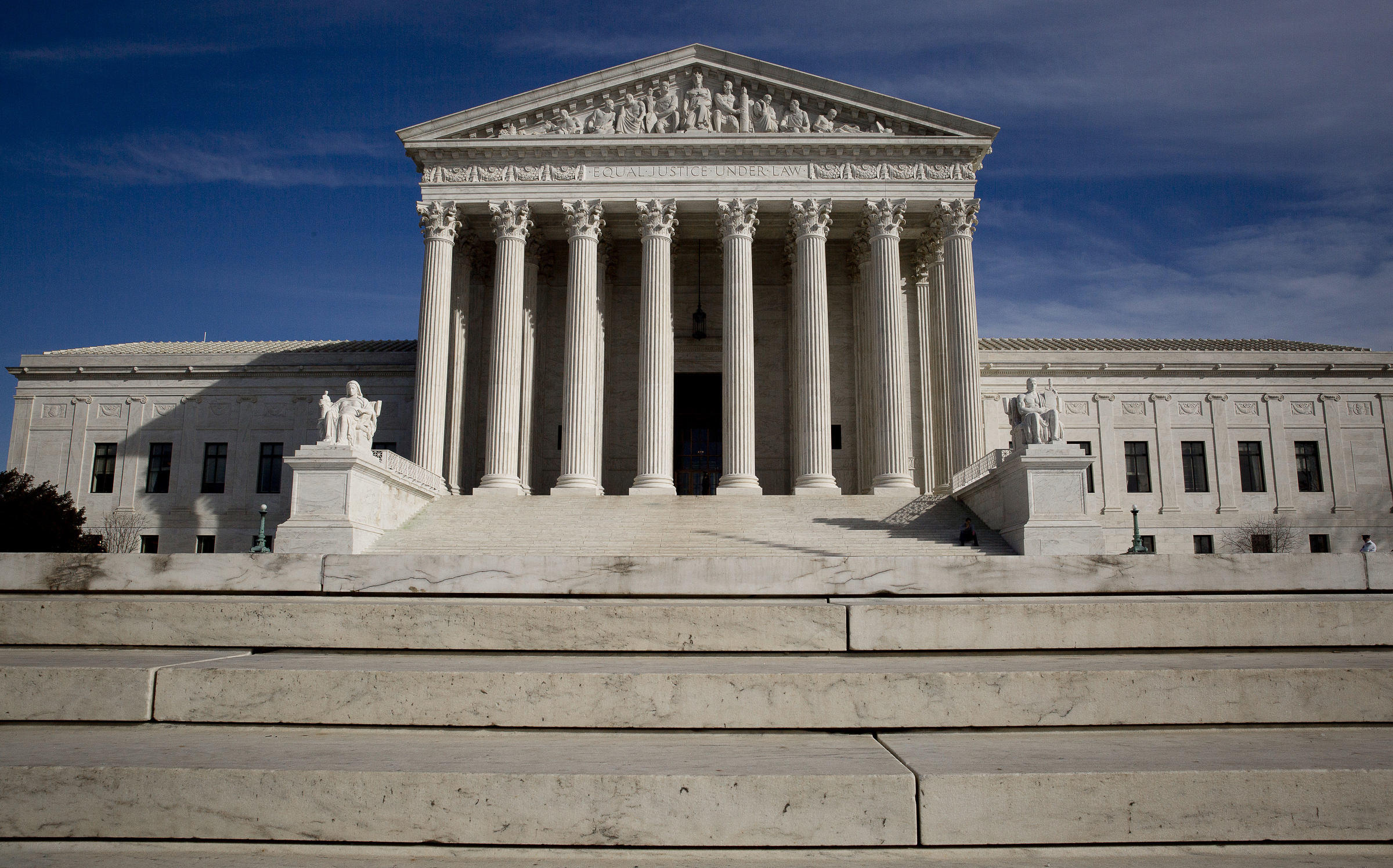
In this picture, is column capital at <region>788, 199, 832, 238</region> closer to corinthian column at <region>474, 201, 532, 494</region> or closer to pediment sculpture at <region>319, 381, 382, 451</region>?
Result: corinthian column at <region>474, 201, 532, 494</region>

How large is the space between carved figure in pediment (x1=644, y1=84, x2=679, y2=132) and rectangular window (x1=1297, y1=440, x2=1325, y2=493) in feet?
105

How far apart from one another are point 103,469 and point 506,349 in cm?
2215

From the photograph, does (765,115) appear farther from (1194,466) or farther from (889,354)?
(1194,466)

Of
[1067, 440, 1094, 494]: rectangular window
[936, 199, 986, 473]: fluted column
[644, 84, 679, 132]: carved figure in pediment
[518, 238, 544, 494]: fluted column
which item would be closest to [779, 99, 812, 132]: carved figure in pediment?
[644, 84, 679, 132]: carved figure in pediment

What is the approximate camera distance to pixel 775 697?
20.2 feet

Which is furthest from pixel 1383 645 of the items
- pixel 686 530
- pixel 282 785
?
pixel 686 530

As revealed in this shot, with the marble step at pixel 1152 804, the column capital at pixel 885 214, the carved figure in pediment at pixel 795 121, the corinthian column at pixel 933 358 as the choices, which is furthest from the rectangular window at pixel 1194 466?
the marble step at pixel 1152 804

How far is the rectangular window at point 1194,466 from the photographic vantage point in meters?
40.7

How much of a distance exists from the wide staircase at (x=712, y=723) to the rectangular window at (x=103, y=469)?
3696 cm

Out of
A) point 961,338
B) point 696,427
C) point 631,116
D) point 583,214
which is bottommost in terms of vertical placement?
point 696,427

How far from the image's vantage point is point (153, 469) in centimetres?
4078

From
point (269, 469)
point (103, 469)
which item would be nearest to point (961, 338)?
point (269, 469)

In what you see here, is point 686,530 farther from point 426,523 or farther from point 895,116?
point 895,116

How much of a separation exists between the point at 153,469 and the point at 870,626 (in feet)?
139
